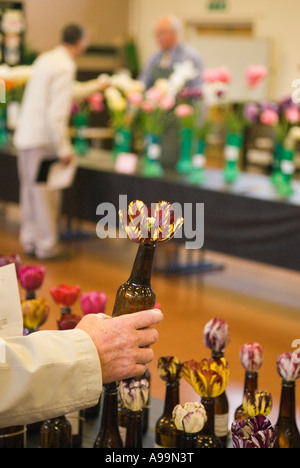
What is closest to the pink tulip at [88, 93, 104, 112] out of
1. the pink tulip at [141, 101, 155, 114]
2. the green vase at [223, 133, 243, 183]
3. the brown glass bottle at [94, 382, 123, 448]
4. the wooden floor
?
the pink tulip at [141, 101, 155, 114]

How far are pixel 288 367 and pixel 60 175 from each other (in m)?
4.06

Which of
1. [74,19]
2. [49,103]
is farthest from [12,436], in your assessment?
[74,19]

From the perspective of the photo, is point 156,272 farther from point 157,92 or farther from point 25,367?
point 25,367

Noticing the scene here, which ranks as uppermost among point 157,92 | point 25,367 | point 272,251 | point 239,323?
point 157,92

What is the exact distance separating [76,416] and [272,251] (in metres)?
2.99

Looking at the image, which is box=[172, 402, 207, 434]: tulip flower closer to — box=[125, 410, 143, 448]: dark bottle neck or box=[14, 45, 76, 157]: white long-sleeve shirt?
box=[125, 410, 143, 448]: dark bottle neck

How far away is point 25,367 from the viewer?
3.80ft

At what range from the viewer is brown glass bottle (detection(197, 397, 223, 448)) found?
1.43 m

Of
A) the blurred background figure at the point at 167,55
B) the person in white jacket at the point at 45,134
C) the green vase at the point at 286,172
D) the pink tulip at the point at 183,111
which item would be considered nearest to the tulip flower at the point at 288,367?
the green vase at the point at 286,172

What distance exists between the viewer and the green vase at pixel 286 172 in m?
4.50

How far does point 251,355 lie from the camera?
1.59 metres

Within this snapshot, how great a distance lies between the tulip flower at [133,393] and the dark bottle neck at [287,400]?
29 cm

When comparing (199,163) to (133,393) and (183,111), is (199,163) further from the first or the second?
(133,393)
